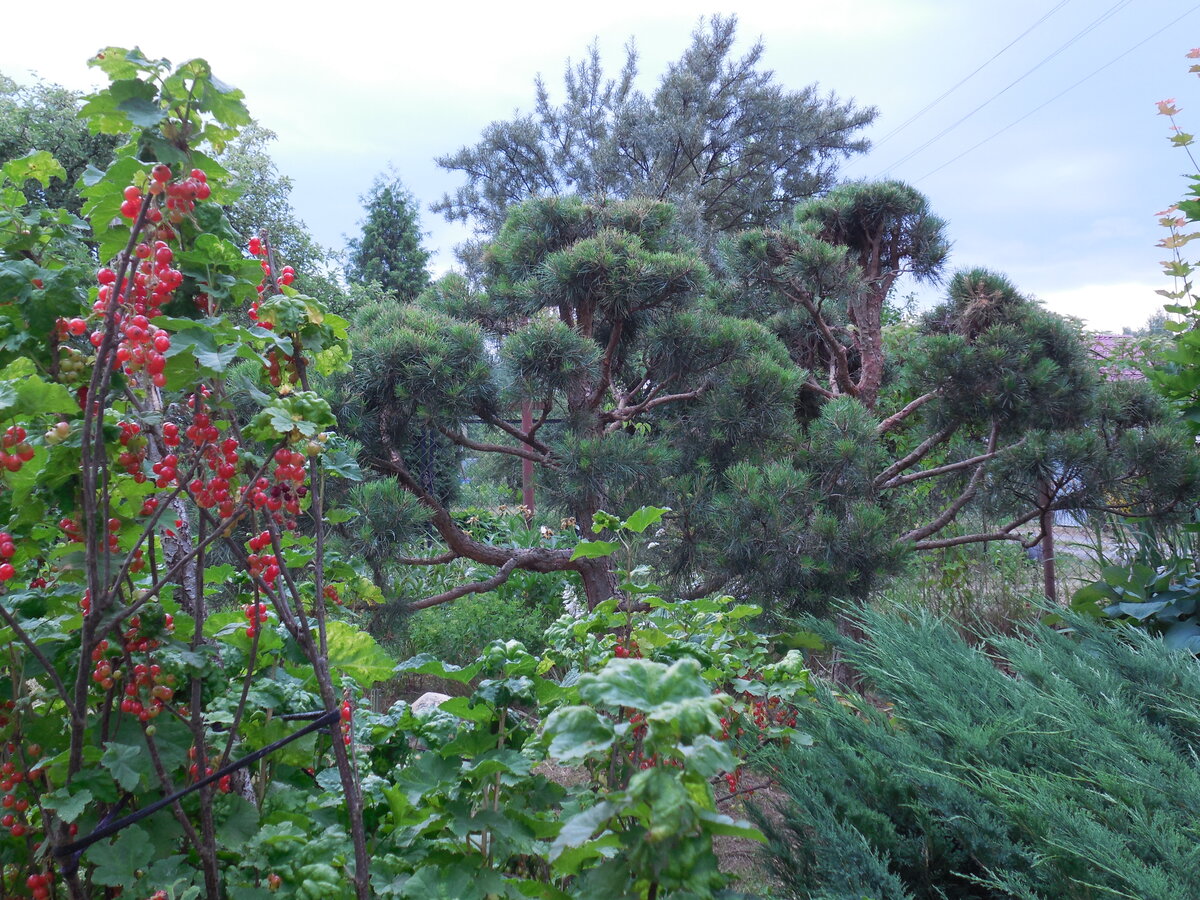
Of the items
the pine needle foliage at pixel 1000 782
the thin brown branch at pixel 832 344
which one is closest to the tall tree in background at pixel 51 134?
the thin brown branch at pixel 832 344

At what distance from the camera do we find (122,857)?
33.9 inches

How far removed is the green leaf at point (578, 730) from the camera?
672mm

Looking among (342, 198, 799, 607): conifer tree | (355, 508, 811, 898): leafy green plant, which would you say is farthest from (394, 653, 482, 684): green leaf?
(342, 198, 799, 607): conifer tree

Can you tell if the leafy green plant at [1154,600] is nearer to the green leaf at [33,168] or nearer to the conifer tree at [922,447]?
the conifer tree at [922,447]

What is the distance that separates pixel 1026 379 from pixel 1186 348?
736mm

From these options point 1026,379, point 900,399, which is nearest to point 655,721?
point 1026,379

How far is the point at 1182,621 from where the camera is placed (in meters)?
2.27

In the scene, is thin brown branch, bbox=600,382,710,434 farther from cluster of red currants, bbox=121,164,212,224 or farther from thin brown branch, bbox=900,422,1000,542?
cluster of red currants, bbox=121,164,212,224

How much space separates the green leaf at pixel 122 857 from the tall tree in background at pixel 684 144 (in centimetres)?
964

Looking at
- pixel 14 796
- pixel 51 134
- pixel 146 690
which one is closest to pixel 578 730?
pixel 146 690

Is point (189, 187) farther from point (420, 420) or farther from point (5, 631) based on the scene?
point (420, 420)

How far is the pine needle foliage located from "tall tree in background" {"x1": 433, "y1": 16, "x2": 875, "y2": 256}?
9.00 m

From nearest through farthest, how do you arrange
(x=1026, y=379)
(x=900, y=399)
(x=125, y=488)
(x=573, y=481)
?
(x=125, y=488) < (x=573, y=481) < (x=1026, y=379) < (x=900, y=399)

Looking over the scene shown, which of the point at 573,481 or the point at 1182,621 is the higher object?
the point at 573,481
